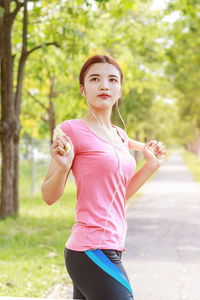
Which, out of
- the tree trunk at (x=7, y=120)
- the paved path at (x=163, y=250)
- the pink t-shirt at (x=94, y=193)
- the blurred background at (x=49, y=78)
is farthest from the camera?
the tree trunk at (x=7, y=120)

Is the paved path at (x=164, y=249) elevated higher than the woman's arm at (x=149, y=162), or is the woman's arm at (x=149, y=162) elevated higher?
the woman's arm at (x=149, y=162)

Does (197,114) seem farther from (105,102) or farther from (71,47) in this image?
(105,102)

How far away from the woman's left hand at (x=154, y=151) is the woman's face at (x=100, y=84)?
Answer: 30 centimetres

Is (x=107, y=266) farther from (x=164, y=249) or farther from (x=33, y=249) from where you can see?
(x=164, y=249)

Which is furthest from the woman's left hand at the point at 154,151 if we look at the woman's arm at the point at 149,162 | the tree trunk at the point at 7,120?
the tree trunk at the point at 7,120

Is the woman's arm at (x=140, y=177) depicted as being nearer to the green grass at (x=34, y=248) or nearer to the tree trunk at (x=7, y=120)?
the green grass at (x=34, y=248)

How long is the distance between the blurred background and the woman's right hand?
0.63 metres

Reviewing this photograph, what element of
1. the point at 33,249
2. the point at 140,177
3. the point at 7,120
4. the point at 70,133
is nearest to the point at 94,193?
the point at 70,133

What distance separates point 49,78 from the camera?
38.8 feet

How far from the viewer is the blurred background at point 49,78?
641cm

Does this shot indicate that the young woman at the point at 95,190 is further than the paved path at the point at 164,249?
No

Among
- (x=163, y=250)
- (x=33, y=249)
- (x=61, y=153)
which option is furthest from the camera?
(x=163, y=250)

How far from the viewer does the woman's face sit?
7.16ft

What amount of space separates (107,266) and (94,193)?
0.30m
